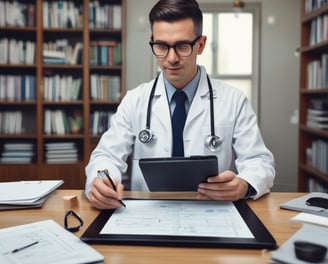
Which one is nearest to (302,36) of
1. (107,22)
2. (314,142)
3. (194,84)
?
(314,142)

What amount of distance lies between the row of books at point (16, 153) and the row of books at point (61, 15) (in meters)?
1.13

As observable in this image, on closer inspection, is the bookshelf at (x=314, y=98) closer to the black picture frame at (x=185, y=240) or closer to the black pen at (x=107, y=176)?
the black pen at (x=107, y=176)

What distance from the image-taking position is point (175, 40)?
1.41 meters

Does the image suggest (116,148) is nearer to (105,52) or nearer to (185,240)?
(185,240)

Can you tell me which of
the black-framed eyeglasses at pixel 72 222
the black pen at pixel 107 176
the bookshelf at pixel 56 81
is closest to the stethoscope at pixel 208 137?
the black pen at pixel 107 176

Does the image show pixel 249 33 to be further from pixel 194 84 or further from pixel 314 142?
pixel 194 84

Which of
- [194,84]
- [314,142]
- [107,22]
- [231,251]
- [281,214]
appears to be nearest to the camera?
[231,251]

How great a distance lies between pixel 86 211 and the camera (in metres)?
1.12

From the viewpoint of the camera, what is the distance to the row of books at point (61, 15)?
3.65 m

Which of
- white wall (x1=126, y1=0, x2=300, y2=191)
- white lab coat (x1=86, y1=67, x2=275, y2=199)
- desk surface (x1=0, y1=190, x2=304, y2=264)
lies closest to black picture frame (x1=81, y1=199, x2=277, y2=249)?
desk surface (x1=0, y1=190, x2=304, y2=264)

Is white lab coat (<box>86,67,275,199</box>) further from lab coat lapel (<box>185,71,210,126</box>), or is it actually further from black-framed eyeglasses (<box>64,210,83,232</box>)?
black-framed eyeglasses (<box>64,210,83,232</box>)

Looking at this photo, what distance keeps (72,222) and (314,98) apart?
3.09m

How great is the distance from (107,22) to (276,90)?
1852 millimetres

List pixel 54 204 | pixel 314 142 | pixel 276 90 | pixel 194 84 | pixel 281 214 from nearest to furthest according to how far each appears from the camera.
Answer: pixel 281 214, pixel 54 204, pixel 194 84, pixel 314 142, pixel 276 90
